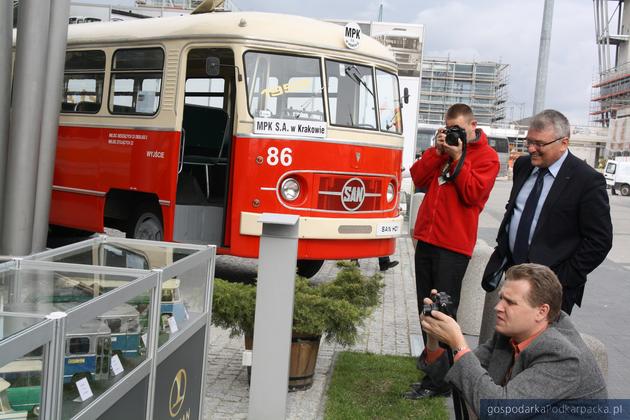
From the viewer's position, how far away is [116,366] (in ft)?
10.6

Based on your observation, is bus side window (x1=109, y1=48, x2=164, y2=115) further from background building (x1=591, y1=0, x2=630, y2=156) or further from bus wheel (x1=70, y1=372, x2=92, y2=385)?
background building (x1=591, y1=0, x2=630, y2=156)

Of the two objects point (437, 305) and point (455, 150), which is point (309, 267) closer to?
point (455, 150)

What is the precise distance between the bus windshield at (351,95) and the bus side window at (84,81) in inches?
121

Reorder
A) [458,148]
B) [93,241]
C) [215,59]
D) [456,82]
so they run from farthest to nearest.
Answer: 1. [456,82]
2. [215,59]
3. [458,148]
4. [93,241]

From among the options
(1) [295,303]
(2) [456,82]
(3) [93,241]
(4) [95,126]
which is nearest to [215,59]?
(4) [95,126]

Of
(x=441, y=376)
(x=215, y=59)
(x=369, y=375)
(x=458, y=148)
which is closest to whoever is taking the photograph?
(x=441, y=376)

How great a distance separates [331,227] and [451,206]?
3837mm

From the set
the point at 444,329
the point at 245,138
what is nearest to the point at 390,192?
the point at 245,138

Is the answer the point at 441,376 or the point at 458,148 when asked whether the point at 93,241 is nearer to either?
the point at 441,376

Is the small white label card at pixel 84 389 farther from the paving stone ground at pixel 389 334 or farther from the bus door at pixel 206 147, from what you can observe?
the bus door at pixel 206 147

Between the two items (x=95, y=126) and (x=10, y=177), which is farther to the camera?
(x=95, y=126)

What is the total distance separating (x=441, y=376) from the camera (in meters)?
3.85

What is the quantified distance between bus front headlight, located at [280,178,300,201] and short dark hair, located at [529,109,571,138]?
16.2ft

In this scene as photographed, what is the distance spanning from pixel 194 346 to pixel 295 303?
1.64 metres
